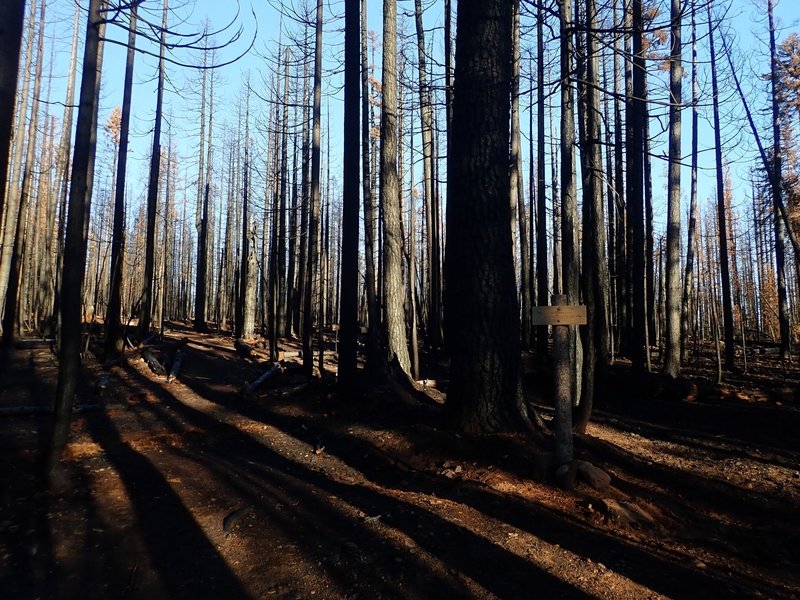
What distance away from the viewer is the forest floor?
3135 mm

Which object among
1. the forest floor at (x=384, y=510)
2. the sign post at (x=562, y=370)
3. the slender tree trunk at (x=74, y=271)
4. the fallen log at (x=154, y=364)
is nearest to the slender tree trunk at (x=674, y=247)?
the forest floor at (x=384, y=510)

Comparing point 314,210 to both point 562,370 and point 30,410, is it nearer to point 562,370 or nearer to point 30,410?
point 30,410

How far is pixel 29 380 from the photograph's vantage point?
10320mm

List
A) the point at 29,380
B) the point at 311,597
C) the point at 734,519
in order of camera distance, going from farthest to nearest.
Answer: the point at 29,380 → the point at 734,519 → the point at 311,597

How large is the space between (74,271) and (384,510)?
12.2 feet

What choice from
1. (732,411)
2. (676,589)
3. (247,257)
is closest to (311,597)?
(676,589)

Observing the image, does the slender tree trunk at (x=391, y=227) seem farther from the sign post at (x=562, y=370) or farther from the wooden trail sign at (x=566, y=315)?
the wooden trail sign at (x=566, y=315)

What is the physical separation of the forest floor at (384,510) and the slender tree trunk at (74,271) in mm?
467

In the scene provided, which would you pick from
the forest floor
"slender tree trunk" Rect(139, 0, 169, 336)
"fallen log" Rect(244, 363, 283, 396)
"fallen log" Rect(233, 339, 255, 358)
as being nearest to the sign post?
the forest floor

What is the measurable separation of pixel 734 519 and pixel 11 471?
6970 mm

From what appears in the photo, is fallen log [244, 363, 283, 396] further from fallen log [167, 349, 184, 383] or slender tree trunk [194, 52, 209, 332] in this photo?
slender tree trunk [194, 52, 209, 332]

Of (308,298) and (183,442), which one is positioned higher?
(308,298)

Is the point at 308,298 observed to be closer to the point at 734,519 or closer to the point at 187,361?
the point at 187,361

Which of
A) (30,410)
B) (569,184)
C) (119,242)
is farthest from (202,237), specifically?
(569,184)
